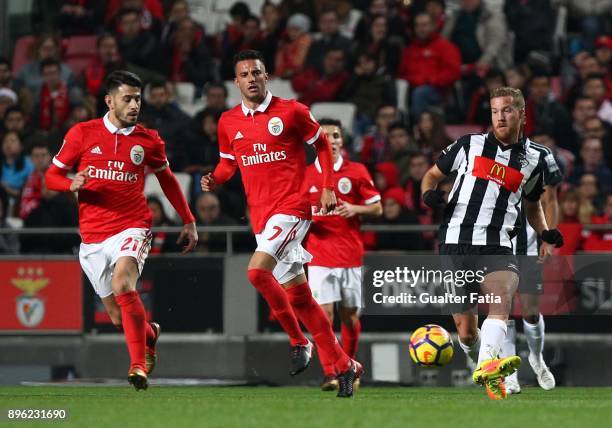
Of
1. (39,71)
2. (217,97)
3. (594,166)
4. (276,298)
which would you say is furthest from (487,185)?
(39,71)

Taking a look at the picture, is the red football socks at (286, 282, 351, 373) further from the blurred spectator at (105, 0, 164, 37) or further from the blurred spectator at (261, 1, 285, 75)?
the blurred spectator at (105, 0, 164, 37)

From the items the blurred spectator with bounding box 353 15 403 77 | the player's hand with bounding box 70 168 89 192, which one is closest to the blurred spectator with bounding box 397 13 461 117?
the blurred spectator with bounding box 353 15 403 77

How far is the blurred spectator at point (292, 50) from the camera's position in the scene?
695 inches

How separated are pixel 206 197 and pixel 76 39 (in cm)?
550

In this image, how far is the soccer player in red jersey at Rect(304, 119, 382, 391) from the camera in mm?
11953

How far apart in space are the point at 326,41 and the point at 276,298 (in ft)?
26.7

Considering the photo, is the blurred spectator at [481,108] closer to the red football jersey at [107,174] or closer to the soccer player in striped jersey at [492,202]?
the soccer player in striped jersey at [492,202]

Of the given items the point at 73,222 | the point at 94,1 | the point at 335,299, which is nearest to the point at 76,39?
the point at 94,1

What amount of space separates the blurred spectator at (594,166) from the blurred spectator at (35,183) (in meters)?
5.71

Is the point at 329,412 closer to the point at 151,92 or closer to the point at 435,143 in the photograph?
the point at 435,143

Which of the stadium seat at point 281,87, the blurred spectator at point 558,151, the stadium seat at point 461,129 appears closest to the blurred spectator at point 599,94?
the blurred spectator at point 558,151

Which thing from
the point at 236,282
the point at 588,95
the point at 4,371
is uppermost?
the point at 588,95

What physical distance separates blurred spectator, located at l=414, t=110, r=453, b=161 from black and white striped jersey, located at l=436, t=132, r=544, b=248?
18.5 ft

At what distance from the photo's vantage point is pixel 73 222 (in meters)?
14.6
